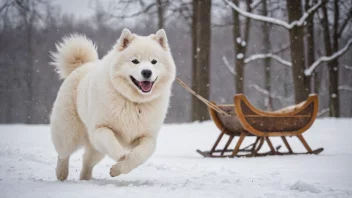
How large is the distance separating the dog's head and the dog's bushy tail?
43.5 inches

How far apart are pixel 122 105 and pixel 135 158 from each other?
26.1 inches

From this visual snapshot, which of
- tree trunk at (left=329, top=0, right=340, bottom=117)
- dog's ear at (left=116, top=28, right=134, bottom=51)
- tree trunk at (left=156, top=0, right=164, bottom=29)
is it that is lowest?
tree trunk at (left=329, top=0, right=340, bottom=117)

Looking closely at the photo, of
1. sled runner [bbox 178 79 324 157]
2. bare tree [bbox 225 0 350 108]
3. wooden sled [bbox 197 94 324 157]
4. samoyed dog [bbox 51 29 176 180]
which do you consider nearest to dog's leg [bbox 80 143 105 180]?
samoyed dog [bbox 51 29 176 180]

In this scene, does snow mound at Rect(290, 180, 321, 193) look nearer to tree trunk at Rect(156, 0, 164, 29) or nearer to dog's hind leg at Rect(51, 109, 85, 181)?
dog's hind leg at Rect(51, 109, 85, 181)

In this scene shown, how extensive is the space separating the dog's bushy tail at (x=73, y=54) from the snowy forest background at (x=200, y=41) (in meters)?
7.35

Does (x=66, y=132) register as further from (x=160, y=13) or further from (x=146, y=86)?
(x=160, y=13)

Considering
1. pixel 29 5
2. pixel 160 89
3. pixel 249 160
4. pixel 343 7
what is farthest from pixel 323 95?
pixel 160 89

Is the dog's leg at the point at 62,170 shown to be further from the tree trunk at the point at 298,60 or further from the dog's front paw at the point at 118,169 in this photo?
the tree trunk at the point at 298,60

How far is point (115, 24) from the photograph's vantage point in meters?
16.9

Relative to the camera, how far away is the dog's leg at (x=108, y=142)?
12.7 feet

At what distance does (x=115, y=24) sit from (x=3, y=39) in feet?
15.8

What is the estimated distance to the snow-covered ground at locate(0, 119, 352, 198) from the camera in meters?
3.47

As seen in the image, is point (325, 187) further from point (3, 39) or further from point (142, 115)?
point (3, 39)

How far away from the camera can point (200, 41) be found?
1377 centimetres
